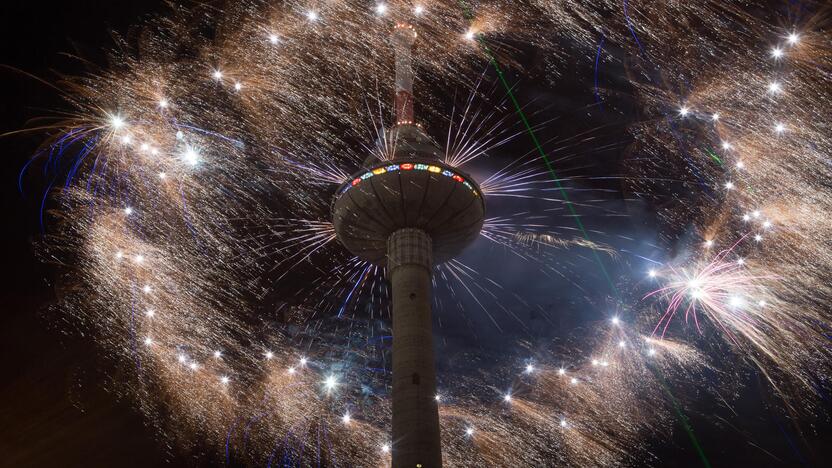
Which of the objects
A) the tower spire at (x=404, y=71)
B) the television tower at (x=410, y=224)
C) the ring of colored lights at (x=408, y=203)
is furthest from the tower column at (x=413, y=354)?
the tower spire at (x=404, y=71)

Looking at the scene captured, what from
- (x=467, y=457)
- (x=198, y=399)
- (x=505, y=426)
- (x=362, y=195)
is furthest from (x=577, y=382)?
(x=198, y=399)

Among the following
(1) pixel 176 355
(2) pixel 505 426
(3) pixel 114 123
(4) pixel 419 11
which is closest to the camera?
(3) pixel 114 123

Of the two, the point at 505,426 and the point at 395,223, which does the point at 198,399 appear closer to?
the point at 395,223

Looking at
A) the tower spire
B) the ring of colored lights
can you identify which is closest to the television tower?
the ring of colored lights

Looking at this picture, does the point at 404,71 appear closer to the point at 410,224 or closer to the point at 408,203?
the point at 408,203

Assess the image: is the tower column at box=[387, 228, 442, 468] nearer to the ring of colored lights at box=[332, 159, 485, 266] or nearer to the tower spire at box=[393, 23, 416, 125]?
the ring of colored lights at box=[332, 159, 485, 266]

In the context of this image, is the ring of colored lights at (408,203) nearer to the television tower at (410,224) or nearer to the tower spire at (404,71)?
the television tower at (410,224)

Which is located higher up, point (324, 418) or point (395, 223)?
point (395, 223)
